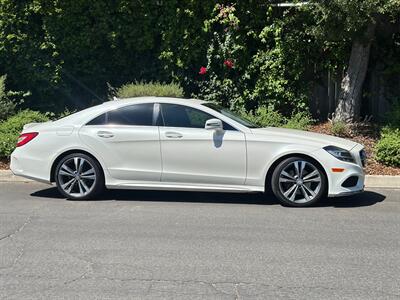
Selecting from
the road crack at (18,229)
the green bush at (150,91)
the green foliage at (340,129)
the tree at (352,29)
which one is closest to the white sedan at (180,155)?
the road crack at (18,229)

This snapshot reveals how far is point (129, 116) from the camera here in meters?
8.49

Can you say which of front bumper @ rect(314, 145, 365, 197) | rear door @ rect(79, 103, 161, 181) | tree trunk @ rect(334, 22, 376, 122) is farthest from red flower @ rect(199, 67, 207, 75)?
front bumper @ rect(314, 145, 365, 197)

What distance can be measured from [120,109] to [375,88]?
754 centimetres

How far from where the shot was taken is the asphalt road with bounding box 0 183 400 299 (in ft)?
16.3

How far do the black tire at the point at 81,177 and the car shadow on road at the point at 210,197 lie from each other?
227 millimetres

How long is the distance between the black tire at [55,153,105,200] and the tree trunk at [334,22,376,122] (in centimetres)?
621

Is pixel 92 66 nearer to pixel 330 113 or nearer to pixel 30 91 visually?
pixel 30 91

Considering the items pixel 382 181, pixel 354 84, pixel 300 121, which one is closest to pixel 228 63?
pixel 300 121

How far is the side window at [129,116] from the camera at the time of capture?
8.44m

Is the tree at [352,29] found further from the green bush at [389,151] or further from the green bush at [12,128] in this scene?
the green bush at [12,128]

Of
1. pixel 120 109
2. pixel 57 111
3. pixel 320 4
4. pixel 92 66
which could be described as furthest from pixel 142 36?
pixel 120 109

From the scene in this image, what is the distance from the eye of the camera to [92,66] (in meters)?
14.5

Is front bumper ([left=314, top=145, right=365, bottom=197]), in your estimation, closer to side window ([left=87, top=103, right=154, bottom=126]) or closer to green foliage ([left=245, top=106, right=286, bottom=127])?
side window ([left=87, top=103, right=154, bottom=126])

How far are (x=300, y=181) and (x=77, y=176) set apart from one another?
3.09 metres
